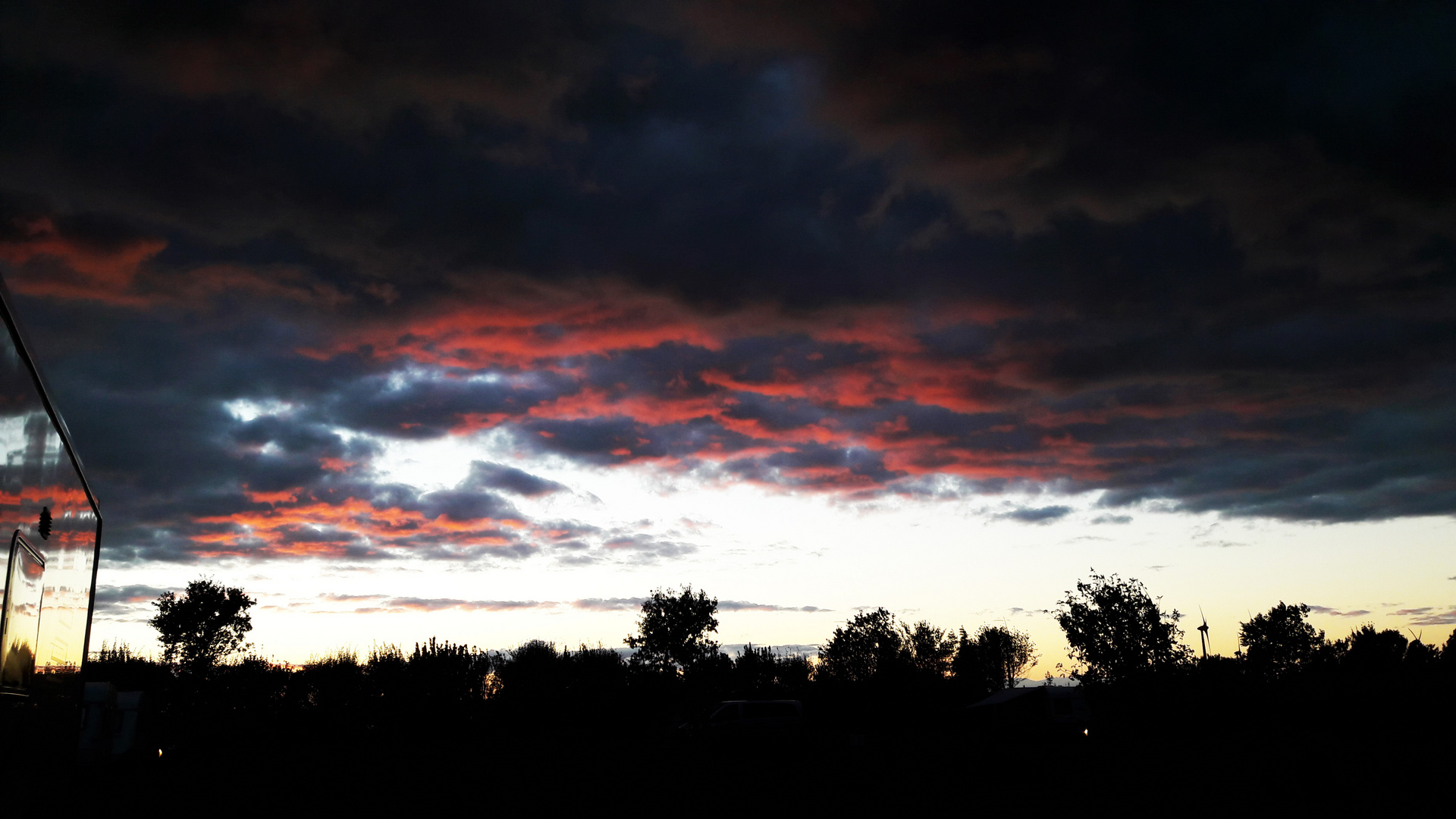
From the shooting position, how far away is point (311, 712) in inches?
1828

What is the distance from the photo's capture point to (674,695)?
5306 cm

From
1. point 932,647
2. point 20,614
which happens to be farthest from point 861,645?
point 20,614

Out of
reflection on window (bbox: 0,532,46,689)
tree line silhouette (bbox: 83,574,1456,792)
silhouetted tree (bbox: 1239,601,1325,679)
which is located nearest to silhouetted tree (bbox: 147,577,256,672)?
tree line silhouette (bbox: 83,574,1456,792)

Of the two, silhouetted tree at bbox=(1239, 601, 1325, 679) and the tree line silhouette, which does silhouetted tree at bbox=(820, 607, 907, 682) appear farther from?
silhouetted tree at bbox=(1239, 601, 1325, 679)

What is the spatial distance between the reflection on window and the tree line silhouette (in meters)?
22.2

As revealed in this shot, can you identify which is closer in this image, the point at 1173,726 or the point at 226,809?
the point at 226,809

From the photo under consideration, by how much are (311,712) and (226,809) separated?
113 feet

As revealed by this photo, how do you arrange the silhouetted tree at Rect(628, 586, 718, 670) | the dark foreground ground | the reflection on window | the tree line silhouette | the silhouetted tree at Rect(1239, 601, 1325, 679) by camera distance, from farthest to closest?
1. the silhouetted tree at Rect(1239, 601, 1325, 679)
2. the silhouetted tree at Rect(628, 586, 718, 670)
3. the tree line silhouette
4. the dark foreground ground
5. the reflection on window

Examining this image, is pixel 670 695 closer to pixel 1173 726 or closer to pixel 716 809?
pixel 1173 726

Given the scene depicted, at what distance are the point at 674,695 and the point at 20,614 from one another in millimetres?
49909

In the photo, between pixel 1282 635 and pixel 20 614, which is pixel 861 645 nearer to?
pixel 1282 635

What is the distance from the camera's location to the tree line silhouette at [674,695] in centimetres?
3259

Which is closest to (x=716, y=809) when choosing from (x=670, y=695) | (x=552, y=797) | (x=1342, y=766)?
(x=552, y=797)

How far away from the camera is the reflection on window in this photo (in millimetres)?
5391
